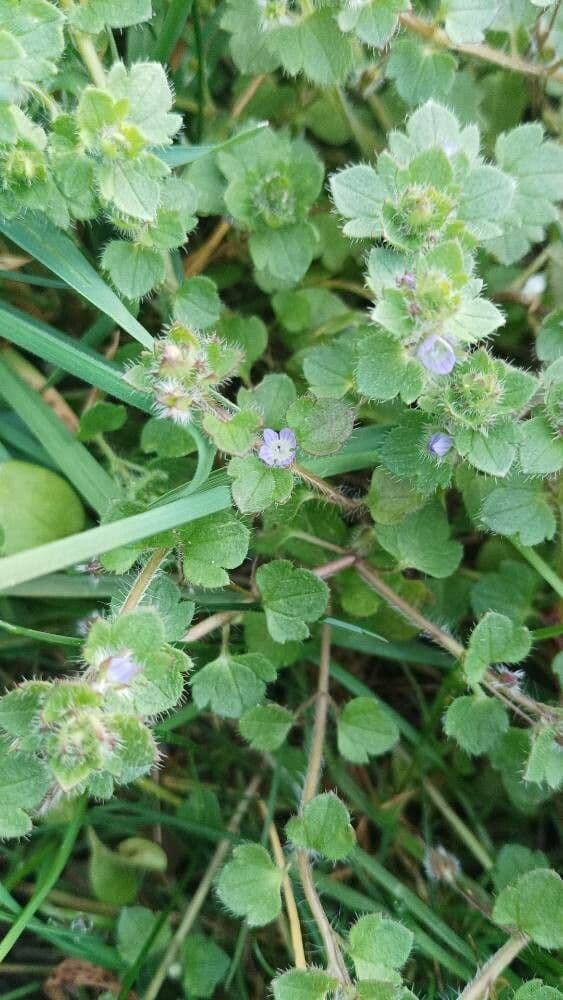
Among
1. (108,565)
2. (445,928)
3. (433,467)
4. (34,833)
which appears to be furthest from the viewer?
(34,833)

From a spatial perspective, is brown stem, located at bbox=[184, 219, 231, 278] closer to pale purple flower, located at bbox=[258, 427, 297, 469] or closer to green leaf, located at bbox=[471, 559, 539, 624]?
pale purple flower, located at bbox=[258, 427, 297, 469]

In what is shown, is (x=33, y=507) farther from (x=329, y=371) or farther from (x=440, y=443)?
(x=440, y=443)

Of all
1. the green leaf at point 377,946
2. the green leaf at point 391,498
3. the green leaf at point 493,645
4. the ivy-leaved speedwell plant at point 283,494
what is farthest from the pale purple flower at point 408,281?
the green leaf at point 377,946

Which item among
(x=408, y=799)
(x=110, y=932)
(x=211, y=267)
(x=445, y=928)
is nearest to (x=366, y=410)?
(x=211, y=267)

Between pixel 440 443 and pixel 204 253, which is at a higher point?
pixel 204 253

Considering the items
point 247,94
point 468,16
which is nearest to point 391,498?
point 468,16

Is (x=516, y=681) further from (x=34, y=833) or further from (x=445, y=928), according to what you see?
(x=34, y=833)

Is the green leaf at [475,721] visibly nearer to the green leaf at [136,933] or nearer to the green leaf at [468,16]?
the green leaf at [136,933]
